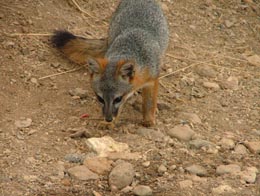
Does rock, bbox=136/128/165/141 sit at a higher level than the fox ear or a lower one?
lower

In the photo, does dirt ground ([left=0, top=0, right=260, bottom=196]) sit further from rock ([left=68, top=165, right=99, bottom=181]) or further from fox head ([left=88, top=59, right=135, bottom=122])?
fox head ([left=88, top=59, right=135, bottom=122])

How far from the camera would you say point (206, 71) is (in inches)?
307

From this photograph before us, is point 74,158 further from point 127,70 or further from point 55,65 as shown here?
point 55,65

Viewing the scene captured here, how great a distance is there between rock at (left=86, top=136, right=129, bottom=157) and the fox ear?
68 cm

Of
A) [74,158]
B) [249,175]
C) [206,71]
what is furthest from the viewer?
[206,71]

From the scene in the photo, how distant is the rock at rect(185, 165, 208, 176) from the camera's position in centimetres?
550

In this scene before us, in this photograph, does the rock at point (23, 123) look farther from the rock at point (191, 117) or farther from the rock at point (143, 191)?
the rock at point (191, 117)

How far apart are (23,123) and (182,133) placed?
1636 millimetres

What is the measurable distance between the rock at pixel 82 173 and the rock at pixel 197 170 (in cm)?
87

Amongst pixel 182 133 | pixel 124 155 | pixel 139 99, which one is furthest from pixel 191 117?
pixel 124 155

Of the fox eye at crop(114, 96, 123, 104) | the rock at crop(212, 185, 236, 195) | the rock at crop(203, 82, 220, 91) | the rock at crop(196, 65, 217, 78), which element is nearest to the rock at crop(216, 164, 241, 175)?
the rock at crop(212, 185, 236, 195)

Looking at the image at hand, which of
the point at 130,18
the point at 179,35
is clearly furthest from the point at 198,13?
the point at 130,18

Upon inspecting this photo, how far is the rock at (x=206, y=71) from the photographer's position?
7.73m

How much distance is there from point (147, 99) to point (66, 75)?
120 cm
